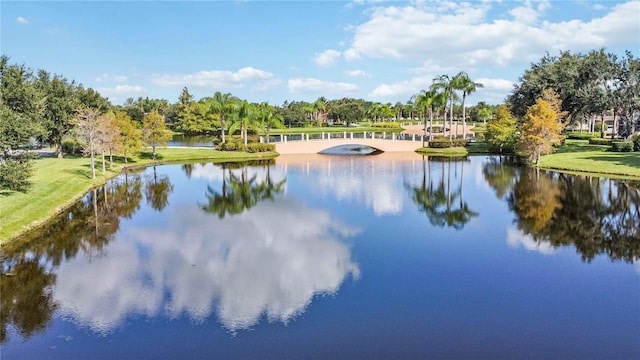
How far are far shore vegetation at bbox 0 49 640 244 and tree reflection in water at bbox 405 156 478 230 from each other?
14.6 m

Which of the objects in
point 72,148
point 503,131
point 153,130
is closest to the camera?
point 153,130

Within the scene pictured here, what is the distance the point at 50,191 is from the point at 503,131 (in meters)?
56.4

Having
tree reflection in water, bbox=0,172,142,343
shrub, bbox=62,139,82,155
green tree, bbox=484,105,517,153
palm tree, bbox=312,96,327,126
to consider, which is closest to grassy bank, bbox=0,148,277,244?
tree reflection in water, bbox=0,172,142,343

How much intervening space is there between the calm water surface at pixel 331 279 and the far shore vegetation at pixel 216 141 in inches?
176

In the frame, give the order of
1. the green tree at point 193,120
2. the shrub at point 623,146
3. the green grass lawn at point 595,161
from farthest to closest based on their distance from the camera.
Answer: the green tree at point 193,120, the shrub at point 623,146, the green grass lawn at point 595,161

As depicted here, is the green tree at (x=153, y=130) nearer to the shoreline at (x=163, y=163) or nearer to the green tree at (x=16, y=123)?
the shoreline at (x=163, y=163)

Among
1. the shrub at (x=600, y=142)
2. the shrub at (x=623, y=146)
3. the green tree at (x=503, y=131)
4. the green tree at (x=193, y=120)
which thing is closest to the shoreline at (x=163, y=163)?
the green tree at (x=503, y=131)

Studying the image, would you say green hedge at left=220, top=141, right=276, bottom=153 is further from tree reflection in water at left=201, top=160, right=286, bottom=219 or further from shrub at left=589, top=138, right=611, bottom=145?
shrub at left=589, top=138, right=611, bottom=145

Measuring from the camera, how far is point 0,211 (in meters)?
27.2

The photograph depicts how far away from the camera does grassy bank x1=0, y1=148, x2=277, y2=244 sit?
1054 inches

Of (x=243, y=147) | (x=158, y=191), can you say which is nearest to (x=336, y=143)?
(x=243, y=147)

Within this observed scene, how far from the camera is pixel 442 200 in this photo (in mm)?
36500

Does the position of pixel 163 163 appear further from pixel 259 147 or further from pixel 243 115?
pixel 243 115

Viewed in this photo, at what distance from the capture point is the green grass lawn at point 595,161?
4747 centimetres
